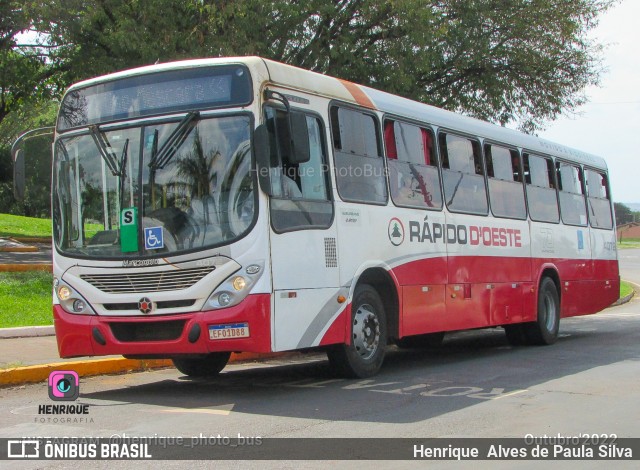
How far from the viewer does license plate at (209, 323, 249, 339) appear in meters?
8.29

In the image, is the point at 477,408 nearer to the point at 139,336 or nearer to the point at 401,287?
the point at 401,287

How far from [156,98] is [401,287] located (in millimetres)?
3784

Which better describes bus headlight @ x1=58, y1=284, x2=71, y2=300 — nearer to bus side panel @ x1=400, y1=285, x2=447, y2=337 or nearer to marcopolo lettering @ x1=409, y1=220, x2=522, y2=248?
bus side panel @ x1=400, y1=285, x2=447, y2=337

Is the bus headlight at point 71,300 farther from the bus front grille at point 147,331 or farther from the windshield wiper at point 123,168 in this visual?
the windshield wiper at point 123,168

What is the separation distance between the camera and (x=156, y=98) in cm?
895

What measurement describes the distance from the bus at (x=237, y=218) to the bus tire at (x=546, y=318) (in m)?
3.75

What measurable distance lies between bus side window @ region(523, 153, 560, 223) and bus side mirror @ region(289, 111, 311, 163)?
685 cm

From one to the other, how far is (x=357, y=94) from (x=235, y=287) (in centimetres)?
332

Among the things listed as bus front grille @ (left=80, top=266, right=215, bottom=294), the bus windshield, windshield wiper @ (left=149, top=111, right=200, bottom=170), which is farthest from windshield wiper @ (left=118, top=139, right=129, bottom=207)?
bus front grille @ (left=80, top=266, right=215, bottom=294)

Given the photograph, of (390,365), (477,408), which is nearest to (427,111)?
(390,365)

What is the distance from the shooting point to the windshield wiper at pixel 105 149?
354 inches

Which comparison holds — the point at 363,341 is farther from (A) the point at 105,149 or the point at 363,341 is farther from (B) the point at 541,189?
(B) the point at 541,189

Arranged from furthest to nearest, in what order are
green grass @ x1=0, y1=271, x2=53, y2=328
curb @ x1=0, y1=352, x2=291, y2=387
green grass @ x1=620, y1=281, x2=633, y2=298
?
green grass @ x1=620, y1=281, x2=633, y2=298 → green grass @ x1=0, y1=271, x2=53, y2=328 → curb @ x1=0, y1=352, x2=291, y2=387
